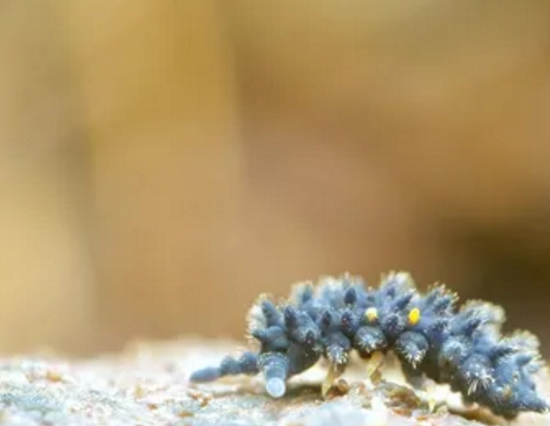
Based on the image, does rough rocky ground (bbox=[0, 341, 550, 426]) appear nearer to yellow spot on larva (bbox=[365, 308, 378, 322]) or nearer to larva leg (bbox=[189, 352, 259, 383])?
larva leg (bbox=[189, 352, 259, 383])

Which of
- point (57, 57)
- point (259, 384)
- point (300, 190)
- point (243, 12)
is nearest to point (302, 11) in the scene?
point (243, 12)

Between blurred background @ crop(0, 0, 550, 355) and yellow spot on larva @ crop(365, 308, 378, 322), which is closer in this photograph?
yellow spot on larva @ crop(365, 308, 378, 322)

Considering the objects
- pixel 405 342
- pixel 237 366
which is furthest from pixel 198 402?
pixel 405 342

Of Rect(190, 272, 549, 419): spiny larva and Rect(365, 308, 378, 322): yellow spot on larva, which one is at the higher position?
Rect(365, 308, 378, 322): yellow spot on larva

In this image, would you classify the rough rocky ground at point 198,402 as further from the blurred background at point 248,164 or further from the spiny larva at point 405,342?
the blurred background at point 248,164

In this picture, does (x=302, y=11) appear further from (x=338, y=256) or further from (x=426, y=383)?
(x=426, y=383)

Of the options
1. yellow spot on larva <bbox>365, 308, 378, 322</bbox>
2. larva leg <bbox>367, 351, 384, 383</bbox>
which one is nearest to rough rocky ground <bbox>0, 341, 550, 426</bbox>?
larva leg <bbox>367, 351, 384, 383</bbox>
